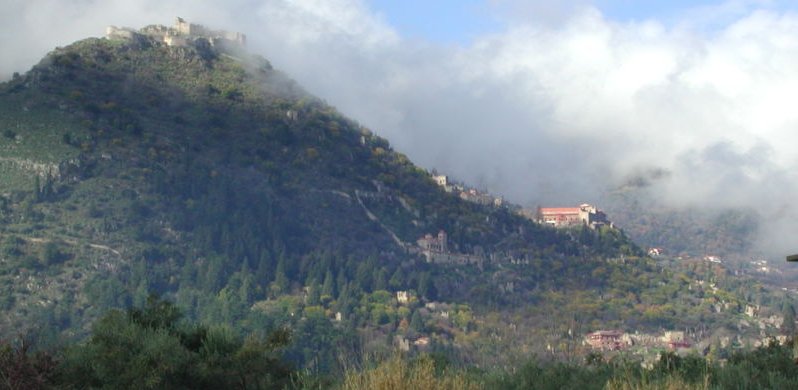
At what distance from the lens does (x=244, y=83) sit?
4899 inches

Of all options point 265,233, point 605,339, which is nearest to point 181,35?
point 265,233

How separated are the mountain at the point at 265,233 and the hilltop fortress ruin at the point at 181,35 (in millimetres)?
303

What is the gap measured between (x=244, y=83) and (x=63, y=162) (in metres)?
35.7

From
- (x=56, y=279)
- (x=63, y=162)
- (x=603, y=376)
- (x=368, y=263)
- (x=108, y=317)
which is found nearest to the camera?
(x=108, y=317)

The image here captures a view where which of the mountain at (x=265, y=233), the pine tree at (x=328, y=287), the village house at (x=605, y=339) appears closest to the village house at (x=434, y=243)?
the mountain at (x=265, y=233)

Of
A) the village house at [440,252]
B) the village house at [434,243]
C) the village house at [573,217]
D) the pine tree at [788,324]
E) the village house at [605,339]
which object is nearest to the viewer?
the pine tree at [788,324]

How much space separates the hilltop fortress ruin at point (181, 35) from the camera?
121250 mm

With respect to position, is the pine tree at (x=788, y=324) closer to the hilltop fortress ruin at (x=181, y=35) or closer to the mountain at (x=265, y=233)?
the mountain at (x=265, y=233)

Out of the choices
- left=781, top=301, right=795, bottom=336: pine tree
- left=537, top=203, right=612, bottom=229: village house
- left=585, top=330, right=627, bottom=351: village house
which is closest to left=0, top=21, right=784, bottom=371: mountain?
left=585, top=330, right=627, bottom=351: village house

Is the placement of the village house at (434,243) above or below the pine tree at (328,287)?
above

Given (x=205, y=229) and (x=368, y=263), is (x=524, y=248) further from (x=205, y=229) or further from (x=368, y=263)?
(x=205, y=229)

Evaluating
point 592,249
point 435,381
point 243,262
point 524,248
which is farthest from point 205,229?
point 435,381

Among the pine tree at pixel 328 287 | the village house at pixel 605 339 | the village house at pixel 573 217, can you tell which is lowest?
the village house at pixel 605 339

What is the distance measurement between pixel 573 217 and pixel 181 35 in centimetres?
4659
